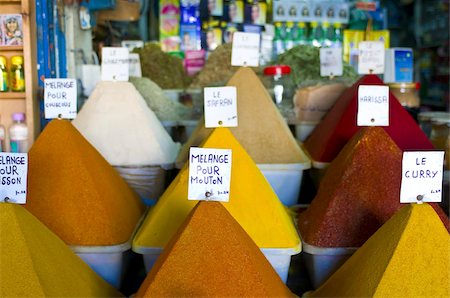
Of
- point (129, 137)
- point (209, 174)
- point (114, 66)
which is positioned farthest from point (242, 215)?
point (114, 66)

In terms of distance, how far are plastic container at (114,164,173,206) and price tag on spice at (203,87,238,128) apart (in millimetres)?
288

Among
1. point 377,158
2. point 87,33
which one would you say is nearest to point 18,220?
point 377,158

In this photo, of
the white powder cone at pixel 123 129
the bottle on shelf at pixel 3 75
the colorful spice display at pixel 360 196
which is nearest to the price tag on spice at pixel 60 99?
the white powder cone at pixel 123 129

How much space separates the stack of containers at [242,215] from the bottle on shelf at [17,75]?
2.41 ft

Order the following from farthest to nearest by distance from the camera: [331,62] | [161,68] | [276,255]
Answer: [161,68] < [331,62] < [276,255]

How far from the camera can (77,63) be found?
199 cm

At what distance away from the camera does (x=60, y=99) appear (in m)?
1.22

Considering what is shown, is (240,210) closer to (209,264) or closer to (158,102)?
(209,264)

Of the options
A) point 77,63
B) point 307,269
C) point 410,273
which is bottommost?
point 307,269

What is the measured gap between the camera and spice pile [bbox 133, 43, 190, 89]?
7.07ft

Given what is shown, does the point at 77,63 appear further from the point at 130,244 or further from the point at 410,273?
the point at 410,273

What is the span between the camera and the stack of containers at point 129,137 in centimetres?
137

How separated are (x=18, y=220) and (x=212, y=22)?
273 centimetres

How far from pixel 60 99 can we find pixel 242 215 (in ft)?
1.75
